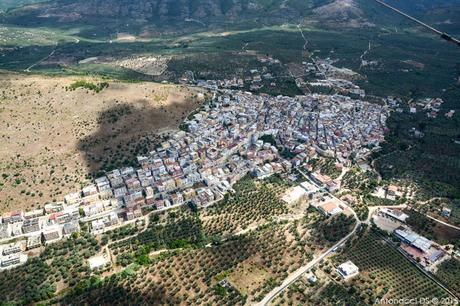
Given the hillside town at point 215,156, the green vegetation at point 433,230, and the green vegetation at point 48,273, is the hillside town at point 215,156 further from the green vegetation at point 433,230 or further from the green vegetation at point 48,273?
the green vegetation at point 433,230

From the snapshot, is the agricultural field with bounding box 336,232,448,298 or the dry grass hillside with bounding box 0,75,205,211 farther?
the dry grass hillside with bounding box 0,75,205,211

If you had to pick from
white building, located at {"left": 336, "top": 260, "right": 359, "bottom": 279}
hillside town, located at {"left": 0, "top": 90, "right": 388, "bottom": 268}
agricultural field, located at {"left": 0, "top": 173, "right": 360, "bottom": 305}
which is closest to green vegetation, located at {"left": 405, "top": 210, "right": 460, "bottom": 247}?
agricultural field, located at {"left": 0, "top": 173, "right": 360, "bottom": 305}

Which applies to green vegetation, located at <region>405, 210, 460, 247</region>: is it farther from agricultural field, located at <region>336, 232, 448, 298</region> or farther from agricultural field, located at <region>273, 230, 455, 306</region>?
agricultural field, located at <region>336, 232, 448, 298</region>

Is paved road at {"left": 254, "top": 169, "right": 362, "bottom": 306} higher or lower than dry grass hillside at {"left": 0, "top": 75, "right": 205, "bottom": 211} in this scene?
lower

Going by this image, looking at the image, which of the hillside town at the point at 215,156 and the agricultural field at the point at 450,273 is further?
the hillside town at the point at 215,156

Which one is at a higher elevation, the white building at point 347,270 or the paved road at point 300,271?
the white building at point 347,270

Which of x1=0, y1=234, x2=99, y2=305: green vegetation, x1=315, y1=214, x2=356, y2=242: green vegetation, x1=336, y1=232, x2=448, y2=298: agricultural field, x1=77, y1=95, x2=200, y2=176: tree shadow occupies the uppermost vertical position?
x1=77, y1=95, x2=200, y2=176: tree shadow

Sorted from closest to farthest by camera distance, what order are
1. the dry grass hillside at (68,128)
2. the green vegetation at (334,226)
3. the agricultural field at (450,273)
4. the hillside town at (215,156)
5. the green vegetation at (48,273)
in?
the green vegetation at (48,273) → the agricultural field at (450,273) → the green vegetation at (334,226) → the hillside town at (215,156) → the dry grass hillside at (68,128)

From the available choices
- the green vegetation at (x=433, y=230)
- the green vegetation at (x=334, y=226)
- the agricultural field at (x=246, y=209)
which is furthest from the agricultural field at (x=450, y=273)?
the agricultural field at (x=246, y=209)
